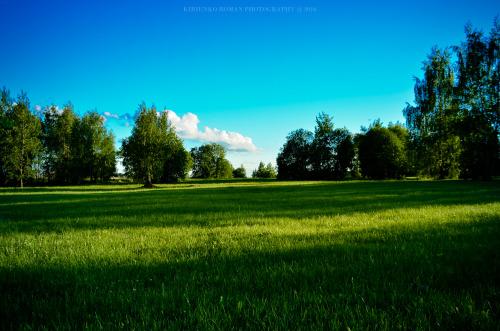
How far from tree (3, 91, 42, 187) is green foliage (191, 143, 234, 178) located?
6158 centimetres

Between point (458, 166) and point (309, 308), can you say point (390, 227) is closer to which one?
point (309, 308)

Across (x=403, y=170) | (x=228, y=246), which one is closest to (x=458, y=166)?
(x=403, y=170)

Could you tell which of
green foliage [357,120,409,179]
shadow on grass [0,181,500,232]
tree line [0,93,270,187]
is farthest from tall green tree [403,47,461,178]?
tree line [0,93,270,187]

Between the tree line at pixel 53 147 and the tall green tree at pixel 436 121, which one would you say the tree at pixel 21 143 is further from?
the tall green tree at pixel 436 121

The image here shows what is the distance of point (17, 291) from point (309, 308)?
3515mm

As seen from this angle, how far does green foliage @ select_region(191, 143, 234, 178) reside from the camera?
100m

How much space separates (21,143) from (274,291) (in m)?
57.5

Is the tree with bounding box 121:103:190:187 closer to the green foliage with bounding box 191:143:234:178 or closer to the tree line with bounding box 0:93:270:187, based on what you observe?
the tree line with bounding box 0:93:270:187

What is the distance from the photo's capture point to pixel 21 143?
4044 centimetres

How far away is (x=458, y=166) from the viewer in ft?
117

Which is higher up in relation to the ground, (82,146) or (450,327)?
(82,146)

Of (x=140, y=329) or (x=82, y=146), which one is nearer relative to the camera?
(x=140, y=329)

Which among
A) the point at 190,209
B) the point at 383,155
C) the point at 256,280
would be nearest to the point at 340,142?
the point at 383,155

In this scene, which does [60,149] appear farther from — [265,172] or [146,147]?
[265,172]
